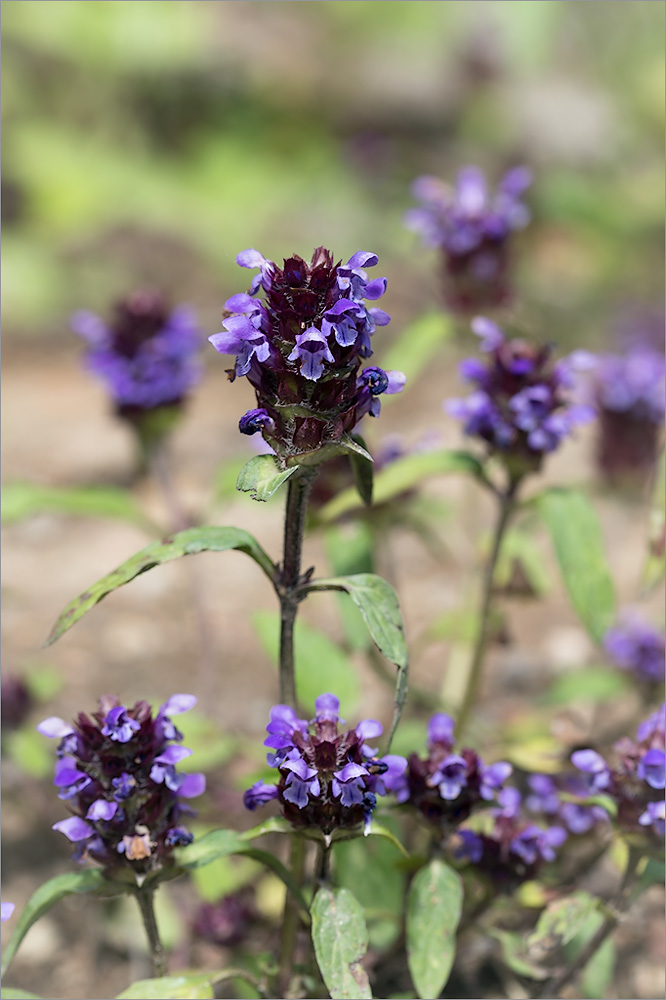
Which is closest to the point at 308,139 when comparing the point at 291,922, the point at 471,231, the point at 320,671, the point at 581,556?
the point at 471,231

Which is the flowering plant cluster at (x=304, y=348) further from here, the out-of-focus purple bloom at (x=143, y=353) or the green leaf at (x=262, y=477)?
the out-of-focus purple bloom at (x=143, y=353)

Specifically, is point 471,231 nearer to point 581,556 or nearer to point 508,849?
point 581,556

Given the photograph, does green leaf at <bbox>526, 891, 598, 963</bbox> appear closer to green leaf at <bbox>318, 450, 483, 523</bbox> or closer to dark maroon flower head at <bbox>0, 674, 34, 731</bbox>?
green leaf at <bbox>318, 450, 483, 523</bbox>

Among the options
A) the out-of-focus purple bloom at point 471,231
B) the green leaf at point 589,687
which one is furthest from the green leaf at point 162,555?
the out-of-focus purple bloom at point 471,231

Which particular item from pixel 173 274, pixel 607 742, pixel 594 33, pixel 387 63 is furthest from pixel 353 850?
pixel 594 33

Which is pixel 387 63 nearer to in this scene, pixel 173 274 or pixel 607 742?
pixel 173 274

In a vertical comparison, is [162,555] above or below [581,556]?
below
